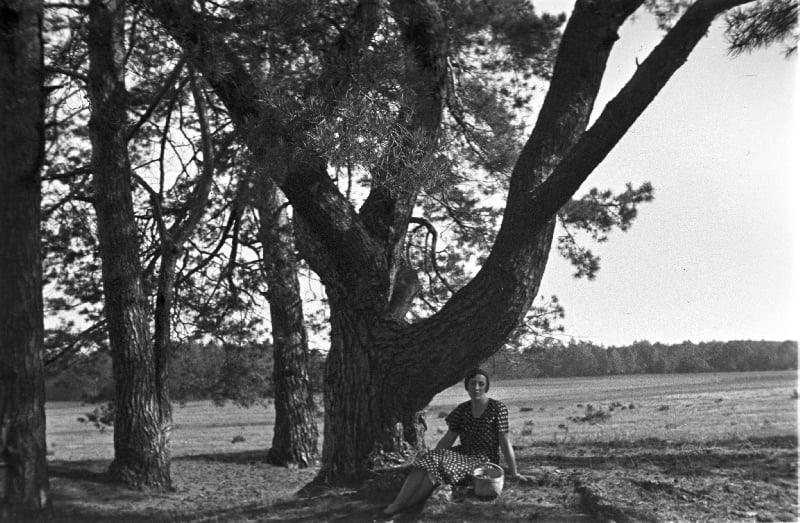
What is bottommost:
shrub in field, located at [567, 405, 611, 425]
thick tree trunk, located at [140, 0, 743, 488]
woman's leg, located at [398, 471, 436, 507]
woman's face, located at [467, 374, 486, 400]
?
shrub in field, located at [567, 405, 611, 425]

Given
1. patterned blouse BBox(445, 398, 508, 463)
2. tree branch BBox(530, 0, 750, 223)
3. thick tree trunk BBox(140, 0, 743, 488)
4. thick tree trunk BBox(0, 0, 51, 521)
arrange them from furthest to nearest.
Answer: thick tree trunk BBox(0, 0, 51, 521)
thick tree trunk BBox(140, 0, 743, 488)
patterned blouse BBox(445, 398, 508, 463)
tree branch BBox(530, 0, 750, 223)

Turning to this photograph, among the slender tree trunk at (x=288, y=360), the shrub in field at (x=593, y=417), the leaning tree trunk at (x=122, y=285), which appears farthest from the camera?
the shrub in field at (x=593, y=417)

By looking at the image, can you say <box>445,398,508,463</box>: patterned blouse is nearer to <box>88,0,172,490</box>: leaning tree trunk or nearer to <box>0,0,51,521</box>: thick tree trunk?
<box>0,0,51,521</box>: thick tree trunk

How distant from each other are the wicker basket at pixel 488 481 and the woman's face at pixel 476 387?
0.53 meters

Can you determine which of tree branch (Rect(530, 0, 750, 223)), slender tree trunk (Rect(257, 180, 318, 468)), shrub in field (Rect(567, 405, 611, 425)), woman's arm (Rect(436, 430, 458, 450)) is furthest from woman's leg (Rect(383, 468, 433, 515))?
shrub in field (Rect(567, 405, 611, 425))

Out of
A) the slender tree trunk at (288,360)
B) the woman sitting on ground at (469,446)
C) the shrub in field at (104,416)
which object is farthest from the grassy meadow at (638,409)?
the woman sitting on ground at (469,446)

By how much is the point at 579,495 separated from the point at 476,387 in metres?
1.09

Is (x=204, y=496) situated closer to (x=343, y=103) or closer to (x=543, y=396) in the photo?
(x=343, y=103)

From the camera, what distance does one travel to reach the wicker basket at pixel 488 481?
5.57 meters

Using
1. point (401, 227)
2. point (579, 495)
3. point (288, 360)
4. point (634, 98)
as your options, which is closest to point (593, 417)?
point (288, 360)

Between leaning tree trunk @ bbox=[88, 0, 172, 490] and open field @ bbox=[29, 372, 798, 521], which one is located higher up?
leaning tree trunk @ bbox=[88, 0, 172, 490]

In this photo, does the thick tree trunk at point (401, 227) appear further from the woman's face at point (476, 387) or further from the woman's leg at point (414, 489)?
the woman's leg at point (414, 489)

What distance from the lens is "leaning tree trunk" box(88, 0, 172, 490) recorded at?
30.5 feet

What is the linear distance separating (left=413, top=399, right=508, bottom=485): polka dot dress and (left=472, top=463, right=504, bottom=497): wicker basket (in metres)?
0.06
